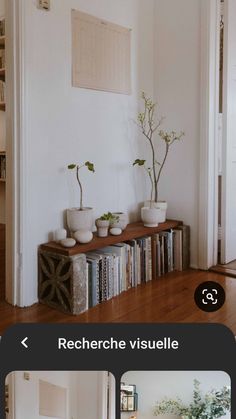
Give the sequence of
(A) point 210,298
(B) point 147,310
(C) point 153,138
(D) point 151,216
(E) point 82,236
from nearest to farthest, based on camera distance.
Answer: (A) point 210,298, (B) point 147,310, (E) point 82,236, (D) point 151,216, (C) point 153,138

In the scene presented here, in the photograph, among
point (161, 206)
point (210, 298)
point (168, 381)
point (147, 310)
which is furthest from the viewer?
point (161, 206)

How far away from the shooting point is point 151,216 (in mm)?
2646

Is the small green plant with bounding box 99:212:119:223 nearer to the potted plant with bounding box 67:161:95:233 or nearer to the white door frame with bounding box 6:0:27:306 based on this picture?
the potted plant with bounding box 67:161:95:233

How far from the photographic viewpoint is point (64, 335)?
32.2 inches

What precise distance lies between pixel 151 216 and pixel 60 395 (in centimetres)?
183

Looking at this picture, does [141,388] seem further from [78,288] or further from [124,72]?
[124,72]

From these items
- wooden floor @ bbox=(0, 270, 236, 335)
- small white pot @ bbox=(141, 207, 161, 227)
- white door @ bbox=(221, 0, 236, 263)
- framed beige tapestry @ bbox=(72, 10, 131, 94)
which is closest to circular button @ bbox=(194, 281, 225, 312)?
wooden floor @ bbox=(0, 270, 236, 335)

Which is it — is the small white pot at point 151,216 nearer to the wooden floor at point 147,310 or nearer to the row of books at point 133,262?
the row of books at point 133,262

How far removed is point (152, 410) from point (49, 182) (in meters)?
1.56

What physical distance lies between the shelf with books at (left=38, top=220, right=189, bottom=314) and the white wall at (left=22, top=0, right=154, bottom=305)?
129 millimetres

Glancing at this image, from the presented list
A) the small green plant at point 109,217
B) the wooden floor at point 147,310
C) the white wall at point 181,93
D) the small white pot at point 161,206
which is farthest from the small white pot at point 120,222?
the white wall at point 181,93

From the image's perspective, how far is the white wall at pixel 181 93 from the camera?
107 inches

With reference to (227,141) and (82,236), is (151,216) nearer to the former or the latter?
(82,236)

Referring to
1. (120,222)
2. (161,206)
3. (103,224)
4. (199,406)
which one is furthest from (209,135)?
Result: (199,406)
